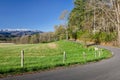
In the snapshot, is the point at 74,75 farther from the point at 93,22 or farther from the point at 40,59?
the point at 93,22

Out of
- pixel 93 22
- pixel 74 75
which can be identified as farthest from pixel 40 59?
pixel 93 22

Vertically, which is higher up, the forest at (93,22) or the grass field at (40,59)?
the forest at (93,22)

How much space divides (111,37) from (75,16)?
1353 inches

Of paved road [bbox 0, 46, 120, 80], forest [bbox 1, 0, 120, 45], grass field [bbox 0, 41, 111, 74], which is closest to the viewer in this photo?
paved road [bbox 0, 46, 120, 80]

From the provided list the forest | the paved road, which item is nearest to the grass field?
the paved road

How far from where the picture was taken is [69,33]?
319ft

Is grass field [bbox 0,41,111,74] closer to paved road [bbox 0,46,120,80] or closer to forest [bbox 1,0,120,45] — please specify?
paved road [bbox 0,46,120,80]

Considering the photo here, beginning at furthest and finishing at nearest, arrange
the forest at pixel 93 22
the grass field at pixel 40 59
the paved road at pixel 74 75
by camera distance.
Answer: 1. the forest at pixel 93 22
2. the grass field at pixel 40 59
3. the paved road at pixel 74 75

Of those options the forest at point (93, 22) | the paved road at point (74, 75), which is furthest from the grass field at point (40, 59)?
the forest at point (93, 22)

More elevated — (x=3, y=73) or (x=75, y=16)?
(x=75, y=16)

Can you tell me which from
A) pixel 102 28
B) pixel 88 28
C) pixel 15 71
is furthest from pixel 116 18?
pixel 15 71

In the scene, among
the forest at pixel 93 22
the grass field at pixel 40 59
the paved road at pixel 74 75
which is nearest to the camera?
the paved road at pixel 74 75

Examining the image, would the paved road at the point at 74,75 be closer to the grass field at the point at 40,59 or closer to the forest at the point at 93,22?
the grass field at the point at 40,59

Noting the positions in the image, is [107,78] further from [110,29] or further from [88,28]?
[88,28]
